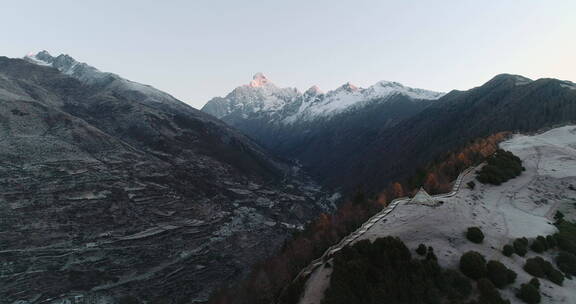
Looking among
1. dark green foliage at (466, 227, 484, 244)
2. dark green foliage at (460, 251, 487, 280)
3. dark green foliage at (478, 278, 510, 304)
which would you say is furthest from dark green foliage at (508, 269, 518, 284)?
dark green foliage at (466, 227, 484, 244)

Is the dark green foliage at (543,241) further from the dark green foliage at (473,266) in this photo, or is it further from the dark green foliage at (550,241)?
the dark green foliage at (473,266)

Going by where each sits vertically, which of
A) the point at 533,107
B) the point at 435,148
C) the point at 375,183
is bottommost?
the point at 375,183

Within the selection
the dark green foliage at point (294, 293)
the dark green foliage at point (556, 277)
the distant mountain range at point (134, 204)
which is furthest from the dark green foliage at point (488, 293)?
the distant mountain range at point (134, 204)

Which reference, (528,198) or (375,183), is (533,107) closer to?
(375,183)

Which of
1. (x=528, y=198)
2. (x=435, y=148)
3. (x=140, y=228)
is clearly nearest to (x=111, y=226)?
(x=140, y=228)

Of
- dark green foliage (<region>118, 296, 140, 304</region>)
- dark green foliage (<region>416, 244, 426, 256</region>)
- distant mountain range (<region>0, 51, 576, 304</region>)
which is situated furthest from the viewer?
distant mountain range (<region>0, 51, 576, 304</region>)

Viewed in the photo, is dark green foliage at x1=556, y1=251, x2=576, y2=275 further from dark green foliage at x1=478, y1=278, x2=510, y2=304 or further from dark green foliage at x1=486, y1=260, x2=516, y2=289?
dark green foliage at x1=478, y1=278, x2=510, y2=304

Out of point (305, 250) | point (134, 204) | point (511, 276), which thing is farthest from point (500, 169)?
point (134, 204)
